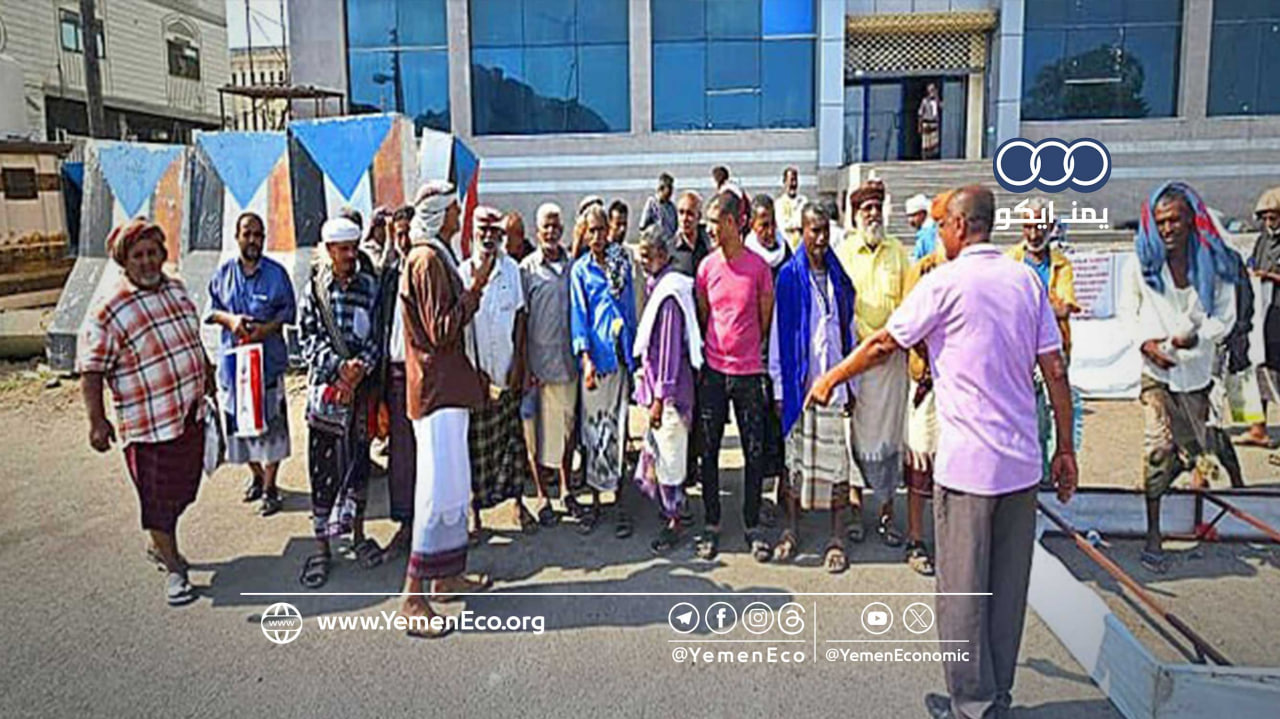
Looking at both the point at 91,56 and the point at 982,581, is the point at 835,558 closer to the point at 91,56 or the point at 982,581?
the point at 982,581

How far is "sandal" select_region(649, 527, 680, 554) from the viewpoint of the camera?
4.44 meters

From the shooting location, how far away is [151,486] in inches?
156

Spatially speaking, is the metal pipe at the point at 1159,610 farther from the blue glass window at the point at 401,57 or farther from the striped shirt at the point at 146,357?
the blue glass window at the point at 401,57

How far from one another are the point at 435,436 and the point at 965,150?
71.4ft

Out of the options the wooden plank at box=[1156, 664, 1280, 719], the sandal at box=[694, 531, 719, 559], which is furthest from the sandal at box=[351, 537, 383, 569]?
the wooden plank at box=[1156, 664, 1280, 719]

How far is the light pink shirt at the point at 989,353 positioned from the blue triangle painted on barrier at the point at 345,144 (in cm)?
624

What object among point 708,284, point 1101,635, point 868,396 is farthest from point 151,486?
point 1101,635

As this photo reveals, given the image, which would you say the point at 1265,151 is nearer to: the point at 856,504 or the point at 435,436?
the point at 856,504

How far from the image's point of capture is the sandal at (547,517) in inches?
189

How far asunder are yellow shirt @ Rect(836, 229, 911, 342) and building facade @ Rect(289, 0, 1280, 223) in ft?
53.1

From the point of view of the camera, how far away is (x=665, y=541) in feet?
14.6

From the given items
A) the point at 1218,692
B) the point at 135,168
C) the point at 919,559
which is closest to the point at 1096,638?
the point at 1218,692

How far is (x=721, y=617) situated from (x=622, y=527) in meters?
1.05

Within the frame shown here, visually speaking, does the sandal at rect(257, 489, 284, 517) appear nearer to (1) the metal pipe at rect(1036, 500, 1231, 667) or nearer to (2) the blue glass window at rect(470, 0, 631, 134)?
(1) the metal pipe at rect(1036, 500, 1231, 667)
